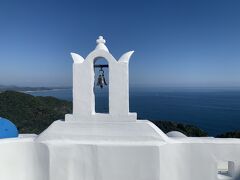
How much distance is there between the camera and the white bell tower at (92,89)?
21.5 feet

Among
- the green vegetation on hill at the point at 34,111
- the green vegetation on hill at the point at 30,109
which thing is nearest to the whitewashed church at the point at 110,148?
the green vegetation on hill at the point at 34,111

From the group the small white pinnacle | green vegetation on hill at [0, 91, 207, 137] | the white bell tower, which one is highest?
the small white pinnacle

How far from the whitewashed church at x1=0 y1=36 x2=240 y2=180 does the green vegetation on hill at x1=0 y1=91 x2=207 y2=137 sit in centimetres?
2033

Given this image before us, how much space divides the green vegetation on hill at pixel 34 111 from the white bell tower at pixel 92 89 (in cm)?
2092

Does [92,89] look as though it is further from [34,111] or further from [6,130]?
[34,111]

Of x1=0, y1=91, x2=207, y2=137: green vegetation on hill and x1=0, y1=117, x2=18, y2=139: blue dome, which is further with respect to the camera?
x1=0, y1=91, x2=207, y2=137: green vegetation on hill

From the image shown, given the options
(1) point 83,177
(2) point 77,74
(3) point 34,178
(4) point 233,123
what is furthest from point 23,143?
(4) point 233,123

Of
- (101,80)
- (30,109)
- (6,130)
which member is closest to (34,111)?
(30,109)

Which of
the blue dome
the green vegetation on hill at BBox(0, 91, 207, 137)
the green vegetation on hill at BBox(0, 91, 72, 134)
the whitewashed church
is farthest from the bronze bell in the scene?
the green vegetation on hill at BBox(0, 91, 72, 134)

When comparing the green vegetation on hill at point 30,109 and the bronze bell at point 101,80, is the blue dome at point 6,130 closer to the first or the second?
the bronze bell at point 101,80

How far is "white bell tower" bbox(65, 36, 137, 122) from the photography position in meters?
6.54

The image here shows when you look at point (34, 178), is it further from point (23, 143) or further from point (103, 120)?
point (103, 120)

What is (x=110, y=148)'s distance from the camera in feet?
20.9

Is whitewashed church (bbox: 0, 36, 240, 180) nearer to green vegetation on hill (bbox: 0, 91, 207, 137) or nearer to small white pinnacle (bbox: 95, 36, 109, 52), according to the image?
small white pinnacle (bbox: 95, 36, 109, 52)
